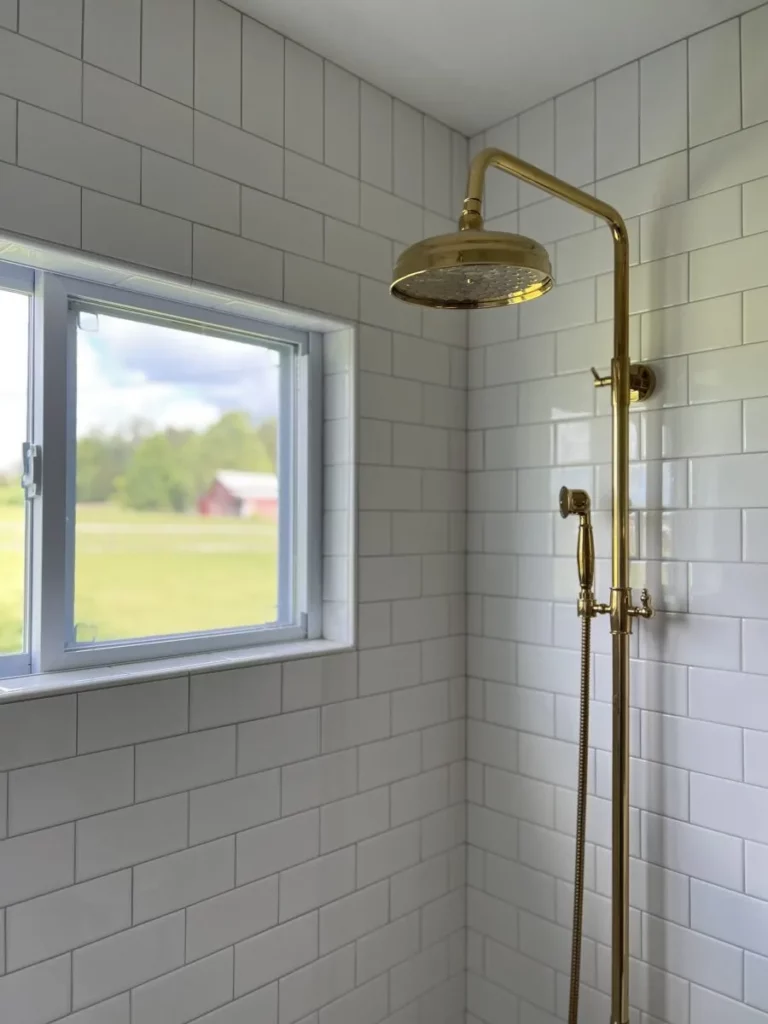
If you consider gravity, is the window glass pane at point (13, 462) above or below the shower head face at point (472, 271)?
below

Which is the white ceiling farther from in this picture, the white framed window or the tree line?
the tree line

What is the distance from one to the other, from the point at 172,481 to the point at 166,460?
5 centimetres

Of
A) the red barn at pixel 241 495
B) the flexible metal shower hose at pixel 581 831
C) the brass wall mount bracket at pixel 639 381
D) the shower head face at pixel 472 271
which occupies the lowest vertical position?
the flexible metal shower hose at pixel 581 831

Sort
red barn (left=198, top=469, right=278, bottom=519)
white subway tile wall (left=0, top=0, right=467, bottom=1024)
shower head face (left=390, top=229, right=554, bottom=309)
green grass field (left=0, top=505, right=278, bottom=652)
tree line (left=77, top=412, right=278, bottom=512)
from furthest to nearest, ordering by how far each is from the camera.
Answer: red barn (left=198, top=469, right=278, bottom=519) < tree line (left=77, top=412, right=278, bottom=512) < green grass field (left=0, top=505, right=278, bottom=652) < white subway tile wall (left=0, top=0, right=467, bottom=1024) < shower head face (left=390, top=229, right=554, bottom=309)

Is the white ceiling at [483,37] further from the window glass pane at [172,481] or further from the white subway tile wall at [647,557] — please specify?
the window glass pane at [172,481]

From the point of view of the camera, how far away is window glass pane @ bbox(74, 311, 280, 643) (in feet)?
4.85

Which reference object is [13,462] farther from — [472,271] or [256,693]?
[472,271]

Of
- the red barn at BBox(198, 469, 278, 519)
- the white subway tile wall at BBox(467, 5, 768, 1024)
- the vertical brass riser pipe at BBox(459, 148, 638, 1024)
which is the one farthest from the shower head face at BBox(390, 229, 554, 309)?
the red barn at BBox(198, 469, 278, 519)

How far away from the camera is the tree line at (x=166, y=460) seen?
149 cm

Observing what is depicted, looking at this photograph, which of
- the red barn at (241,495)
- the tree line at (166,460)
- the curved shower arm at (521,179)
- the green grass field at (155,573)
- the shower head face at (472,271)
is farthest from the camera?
the red barn at (241,495)

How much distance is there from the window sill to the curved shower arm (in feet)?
2.94

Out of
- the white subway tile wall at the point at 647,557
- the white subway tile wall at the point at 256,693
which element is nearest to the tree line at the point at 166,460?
the white subway tile wall at the point at 256,693

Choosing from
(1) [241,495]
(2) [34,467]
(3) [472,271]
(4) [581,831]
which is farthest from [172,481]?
(4) [581,831]

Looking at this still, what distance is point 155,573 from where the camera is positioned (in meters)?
1.59
